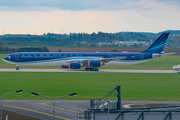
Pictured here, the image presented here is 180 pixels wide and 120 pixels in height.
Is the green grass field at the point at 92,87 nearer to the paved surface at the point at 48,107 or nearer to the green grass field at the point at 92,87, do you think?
the green grass field at the point at 92,87

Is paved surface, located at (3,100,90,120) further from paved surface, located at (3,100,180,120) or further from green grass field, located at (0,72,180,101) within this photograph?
green grass field, located at (0,72,180,101)

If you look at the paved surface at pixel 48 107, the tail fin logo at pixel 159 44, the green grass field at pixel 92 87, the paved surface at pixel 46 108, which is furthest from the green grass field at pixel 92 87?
the tail fin logo at pixel 159 44

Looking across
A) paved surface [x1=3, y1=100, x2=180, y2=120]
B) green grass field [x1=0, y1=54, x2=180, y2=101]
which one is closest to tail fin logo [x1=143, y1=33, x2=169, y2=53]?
green grass field [x1=0, y1=54, x2=180, y2=101]

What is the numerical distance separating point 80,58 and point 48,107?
5537cm

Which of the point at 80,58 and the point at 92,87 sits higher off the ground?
the point at 80,58

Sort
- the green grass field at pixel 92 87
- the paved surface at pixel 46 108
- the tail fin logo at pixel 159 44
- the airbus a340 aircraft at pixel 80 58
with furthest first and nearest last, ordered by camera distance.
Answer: the tail fin logo at pixel 159 44 → the airbus a340 aircraft at pixel 80 58 → the green grass field at pixel 92 87 → the paved surface at pixel 46 108

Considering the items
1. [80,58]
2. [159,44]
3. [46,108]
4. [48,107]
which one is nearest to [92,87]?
[48,107]

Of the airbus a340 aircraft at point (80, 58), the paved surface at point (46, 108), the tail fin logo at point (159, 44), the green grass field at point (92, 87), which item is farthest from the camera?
the tail fin logo at point (159, 44)

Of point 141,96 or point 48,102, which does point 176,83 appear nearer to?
point 141,96

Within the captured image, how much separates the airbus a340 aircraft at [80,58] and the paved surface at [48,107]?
156 feet

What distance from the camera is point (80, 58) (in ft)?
336

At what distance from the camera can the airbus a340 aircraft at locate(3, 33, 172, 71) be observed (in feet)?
327

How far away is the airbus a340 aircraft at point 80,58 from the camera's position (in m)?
99.8

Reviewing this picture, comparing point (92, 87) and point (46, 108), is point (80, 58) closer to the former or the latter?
point (92, 87)
